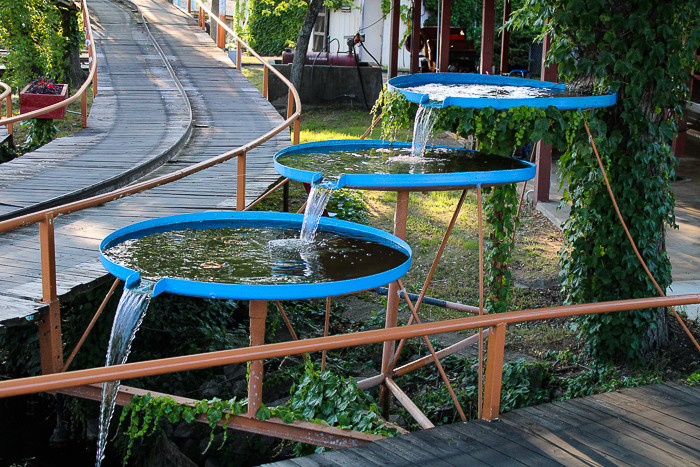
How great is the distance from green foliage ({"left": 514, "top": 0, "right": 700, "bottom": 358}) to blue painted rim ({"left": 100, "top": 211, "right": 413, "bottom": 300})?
209 cm

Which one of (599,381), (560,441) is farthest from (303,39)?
(560,441)

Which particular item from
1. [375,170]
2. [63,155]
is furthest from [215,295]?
[63,155]

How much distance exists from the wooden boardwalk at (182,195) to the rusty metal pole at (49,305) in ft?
0.33

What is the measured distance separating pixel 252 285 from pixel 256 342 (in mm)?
713

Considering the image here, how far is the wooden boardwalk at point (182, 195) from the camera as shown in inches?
194

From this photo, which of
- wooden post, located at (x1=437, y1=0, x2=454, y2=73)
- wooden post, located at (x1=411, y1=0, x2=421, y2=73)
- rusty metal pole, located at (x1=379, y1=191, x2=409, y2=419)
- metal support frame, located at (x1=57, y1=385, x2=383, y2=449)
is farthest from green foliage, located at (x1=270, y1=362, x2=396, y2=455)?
wooden post, located at (x1=411, y1=0, x2=421, y2=73)

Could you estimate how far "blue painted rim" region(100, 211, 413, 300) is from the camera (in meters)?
3.50

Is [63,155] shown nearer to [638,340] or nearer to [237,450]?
[237,450]

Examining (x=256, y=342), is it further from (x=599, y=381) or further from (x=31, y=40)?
(x=31, y=40)

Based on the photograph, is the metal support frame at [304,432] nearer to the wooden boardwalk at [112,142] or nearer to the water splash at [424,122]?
the water splash at [424,122]

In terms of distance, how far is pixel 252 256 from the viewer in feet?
14.5

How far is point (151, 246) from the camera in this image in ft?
15.0

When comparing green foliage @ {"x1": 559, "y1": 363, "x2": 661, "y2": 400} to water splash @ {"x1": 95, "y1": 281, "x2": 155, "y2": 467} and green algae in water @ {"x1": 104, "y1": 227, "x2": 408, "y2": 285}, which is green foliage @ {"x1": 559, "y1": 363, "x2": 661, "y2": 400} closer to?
green algae in water @ {"x1": 104, "y1": 227, "x2": 408, "y2": 285}

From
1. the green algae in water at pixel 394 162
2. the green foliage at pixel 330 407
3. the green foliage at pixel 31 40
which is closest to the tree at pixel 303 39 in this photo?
the green foliage at pixel 31 40
